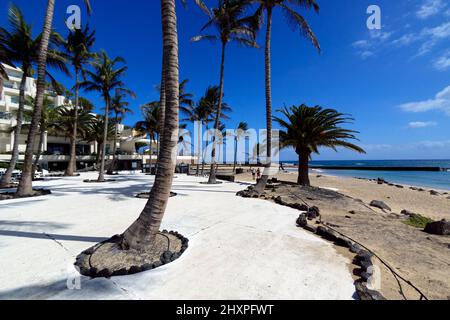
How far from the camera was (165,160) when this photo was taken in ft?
12.9

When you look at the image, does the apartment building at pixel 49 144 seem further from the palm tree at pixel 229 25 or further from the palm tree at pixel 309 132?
the palm tree at pixel 309 132

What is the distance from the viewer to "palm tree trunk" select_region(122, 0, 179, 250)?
3863 millimetres

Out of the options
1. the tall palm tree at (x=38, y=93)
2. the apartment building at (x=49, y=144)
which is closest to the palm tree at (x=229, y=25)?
the tall palm tree at (x=38, y=93)

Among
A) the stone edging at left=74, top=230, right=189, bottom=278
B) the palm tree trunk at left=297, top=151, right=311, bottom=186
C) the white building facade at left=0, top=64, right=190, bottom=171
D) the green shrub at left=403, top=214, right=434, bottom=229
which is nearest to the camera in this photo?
the stone edging at left=74, top=230, right=189, bottom=278

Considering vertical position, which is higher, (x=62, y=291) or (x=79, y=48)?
(x=79, y=48)

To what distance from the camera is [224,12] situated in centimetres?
1343

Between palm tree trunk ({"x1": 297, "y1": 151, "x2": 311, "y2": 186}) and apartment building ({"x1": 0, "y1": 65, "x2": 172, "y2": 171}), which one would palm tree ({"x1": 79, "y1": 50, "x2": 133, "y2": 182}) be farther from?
palm tree trunk ({"x1": 297, "y1": 151, "x2": 311, "y2": 186})

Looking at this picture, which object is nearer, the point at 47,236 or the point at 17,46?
the point at 47,236

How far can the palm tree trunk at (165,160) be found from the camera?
3.86 metres

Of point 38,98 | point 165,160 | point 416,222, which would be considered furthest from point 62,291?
point 416,222

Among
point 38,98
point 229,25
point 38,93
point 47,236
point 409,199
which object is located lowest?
point 409,199

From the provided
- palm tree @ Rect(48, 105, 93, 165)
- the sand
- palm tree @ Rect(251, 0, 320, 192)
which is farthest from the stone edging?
palm tree @ Rect(48, 105, 93, 165)

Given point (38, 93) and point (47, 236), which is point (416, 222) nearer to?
point (47, 236)

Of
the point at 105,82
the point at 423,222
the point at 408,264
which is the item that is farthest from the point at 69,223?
the point at 105,82
